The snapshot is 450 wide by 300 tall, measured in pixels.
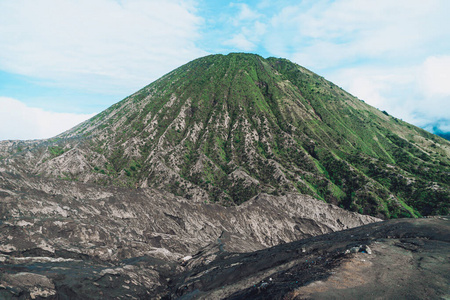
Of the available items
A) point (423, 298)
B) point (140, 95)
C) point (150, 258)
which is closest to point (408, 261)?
point (423, 298)

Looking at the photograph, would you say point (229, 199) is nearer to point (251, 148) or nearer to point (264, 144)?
point (251, 148)

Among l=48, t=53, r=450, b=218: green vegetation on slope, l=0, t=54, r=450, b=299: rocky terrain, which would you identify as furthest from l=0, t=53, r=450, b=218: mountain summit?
l=0, t=54, r=450, b=299: rocky terrain

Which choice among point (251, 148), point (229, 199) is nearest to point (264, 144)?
point (251, 148)

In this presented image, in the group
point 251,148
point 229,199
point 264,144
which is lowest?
point 229,199

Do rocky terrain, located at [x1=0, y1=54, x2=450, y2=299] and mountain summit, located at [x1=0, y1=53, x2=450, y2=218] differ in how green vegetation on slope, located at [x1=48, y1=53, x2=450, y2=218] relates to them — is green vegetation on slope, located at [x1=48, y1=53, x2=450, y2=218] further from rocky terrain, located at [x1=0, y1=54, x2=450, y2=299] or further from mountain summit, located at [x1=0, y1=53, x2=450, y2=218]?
rocky terrain, located at [x1=0, y1=54, x2=450, y2=299]

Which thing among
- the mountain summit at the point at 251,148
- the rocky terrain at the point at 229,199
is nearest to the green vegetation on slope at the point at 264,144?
the mountain summit at the point at 251,148

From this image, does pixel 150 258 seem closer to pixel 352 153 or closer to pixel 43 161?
pixel 43 161
